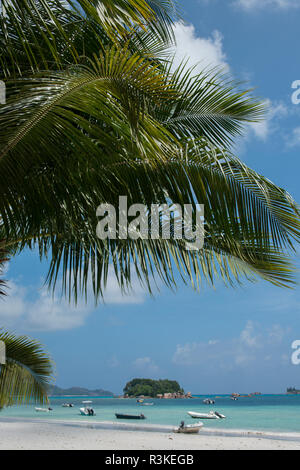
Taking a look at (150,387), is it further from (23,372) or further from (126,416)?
(23,372)

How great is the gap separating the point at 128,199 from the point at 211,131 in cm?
163

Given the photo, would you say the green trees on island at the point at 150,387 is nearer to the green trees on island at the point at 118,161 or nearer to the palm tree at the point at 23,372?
the palm tree at the point at 23,372

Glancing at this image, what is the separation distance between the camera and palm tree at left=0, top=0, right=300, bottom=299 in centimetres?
256

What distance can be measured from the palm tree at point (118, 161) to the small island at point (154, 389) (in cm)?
7398

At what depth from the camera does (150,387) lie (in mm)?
75812

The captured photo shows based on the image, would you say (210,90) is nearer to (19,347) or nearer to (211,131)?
(211,131)

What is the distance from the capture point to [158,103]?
2617mm

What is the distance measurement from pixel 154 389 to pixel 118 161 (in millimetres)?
76108

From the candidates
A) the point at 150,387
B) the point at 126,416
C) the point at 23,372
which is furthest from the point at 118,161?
the point at 150,387

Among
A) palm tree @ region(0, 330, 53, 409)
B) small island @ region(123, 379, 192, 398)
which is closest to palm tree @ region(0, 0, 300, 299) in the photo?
palm tree @ region(0, 330, 53, 409)

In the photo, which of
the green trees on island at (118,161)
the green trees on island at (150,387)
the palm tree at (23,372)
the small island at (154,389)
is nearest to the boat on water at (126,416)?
the palm tree at (23,372)

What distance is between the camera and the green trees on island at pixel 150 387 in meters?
75.4

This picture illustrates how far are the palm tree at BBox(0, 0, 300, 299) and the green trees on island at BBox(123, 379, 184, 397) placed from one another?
74638 millimetres
